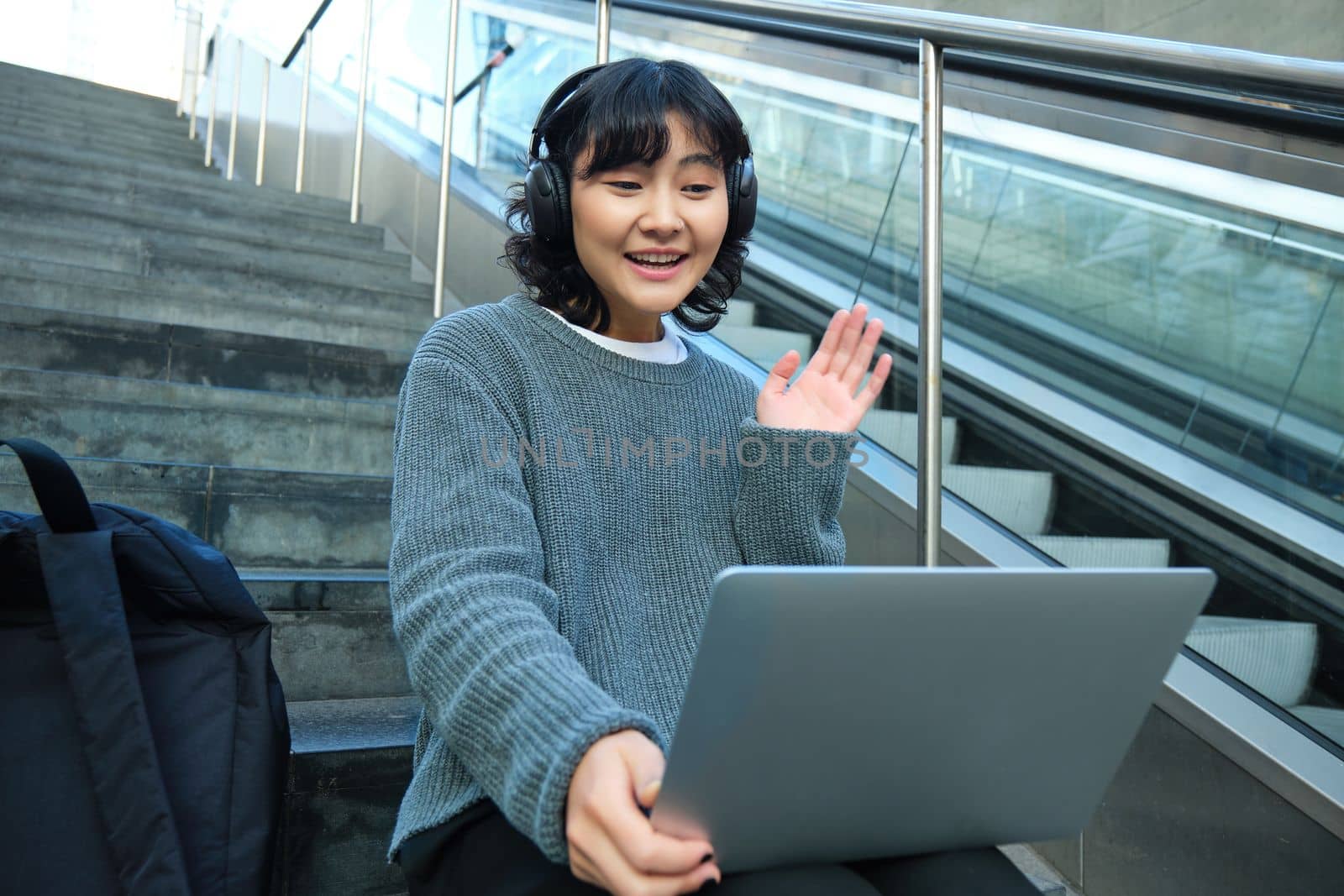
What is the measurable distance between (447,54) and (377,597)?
6.81ft

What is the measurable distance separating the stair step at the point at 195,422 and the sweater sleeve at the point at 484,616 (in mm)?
1188

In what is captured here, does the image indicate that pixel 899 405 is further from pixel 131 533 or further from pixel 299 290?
pixel 299 290

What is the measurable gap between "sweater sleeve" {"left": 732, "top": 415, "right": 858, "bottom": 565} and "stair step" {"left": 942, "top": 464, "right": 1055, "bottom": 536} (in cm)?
90

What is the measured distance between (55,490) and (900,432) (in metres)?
1.45

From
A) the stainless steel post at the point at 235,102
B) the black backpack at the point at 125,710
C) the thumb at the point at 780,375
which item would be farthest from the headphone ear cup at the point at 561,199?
the stainless steel post at the point at 235,102

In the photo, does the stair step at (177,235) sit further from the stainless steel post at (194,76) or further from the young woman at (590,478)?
the stainless steel post at (194,76)

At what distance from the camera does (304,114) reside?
16.1 feet

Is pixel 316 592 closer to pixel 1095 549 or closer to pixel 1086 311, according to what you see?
pixel 1095 549

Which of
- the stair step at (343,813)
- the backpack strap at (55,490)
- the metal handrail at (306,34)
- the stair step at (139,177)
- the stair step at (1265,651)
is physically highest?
the metal handrail at (306,34)

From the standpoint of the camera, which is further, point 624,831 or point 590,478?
point 590,478

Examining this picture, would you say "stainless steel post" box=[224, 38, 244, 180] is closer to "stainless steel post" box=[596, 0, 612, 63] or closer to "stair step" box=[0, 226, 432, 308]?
"stair step" box=[0, 226, 432, 308]

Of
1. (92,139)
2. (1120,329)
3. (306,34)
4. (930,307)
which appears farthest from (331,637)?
(306,34)

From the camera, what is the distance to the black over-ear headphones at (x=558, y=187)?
3.35 feet

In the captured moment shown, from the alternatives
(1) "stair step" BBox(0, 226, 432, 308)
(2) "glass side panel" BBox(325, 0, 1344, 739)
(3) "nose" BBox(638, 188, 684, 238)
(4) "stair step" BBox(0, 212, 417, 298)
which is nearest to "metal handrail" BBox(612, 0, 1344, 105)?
(2) "glass side panel" BBox(325, 0, 1344, 739)
